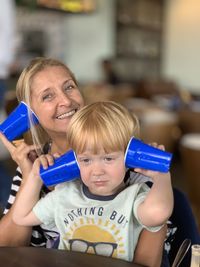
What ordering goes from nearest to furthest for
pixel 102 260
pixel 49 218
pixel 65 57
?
pixel 102 260 < pixel 49 218 < pixel 65 57

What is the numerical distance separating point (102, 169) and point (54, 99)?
37cm

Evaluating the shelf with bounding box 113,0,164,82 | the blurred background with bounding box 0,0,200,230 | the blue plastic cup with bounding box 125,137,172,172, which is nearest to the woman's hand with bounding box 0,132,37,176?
the blue plastic cup with bounding box 125,137,172,172

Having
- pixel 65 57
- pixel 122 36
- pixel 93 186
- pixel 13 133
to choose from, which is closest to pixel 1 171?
pixel 13 133

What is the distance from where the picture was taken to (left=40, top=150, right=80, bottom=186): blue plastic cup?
3.76ft

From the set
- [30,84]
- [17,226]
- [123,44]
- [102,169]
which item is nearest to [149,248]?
[102,169]

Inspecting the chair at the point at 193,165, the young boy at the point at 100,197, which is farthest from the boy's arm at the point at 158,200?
the chair at the point at 193,165

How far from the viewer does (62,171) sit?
116cm

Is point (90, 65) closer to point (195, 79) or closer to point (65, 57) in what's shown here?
point (65, 57)

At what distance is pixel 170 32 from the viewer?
787 cm

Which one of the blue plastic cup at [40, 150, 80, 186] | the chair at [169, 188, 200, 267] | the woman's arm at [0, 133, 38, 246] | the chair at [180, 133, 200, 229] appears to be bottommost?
the chair at [180, 133, 200, 229]

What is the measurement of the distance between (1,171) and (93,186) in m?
1.84

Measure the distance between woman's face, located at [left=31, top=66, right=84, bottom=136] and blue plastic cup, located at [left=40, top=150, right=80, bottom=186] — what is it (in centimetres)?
20

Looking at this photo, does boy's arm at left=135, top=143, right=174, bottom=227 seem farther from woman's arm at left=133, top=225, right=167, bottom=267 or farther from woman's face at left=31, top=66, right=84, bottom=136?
woman's face at left=31, top=66, right=84, bottom=136

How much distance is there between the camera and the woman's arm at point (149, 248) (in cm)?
114
